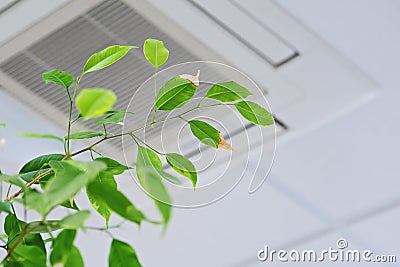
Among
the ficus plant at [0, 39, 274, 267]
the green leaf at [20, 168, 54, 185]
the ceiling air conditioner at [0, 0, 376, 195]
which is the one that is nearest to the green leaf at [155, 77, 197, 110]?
the ficus plant at [0, 39, 274, 267]

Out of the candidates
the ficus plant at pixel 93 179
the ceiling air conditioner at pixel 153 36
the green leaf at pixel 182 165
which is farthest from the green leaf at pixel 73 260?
the ceiling air conditioner at pixel 153 36

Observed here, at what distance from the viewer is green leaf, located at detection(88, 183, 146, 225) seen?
0.37 m

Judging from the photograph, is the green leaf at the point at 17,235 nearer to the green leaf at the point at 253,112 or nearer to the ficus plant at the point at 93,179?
the ficus plant at the point at 93,179

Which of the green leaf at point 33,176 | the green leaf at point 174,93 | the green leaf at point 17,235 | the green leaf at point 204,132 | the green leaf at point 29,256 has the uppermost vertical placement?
the green leaf at point 174,93

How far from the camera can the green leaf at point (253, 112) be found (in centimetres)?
52

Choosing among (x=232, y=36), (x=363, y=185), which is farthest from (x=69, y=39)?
(x=363, y=185)

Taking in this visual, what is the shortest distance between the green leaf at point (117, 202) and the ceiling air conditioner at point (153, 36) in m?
0.55

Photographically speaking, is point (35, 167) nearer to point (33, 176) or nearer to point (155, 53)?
point (33, 176)

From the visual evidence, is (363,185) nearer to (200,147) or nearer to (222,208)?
(222,208)

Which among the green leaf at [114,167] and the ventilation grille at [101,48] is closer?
the green leaf at [114,167]

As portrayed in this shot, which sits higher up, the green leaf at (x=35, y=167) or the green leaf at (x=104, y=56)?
the green leaf at (x=104, y=56)

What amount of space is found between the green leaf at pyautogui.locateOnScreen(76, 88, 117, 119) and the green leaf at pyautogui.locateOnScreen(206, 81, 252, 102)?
7.0 inches

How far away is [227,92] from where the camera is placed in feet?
1.69

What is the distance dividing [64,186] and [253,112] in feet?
0.69
